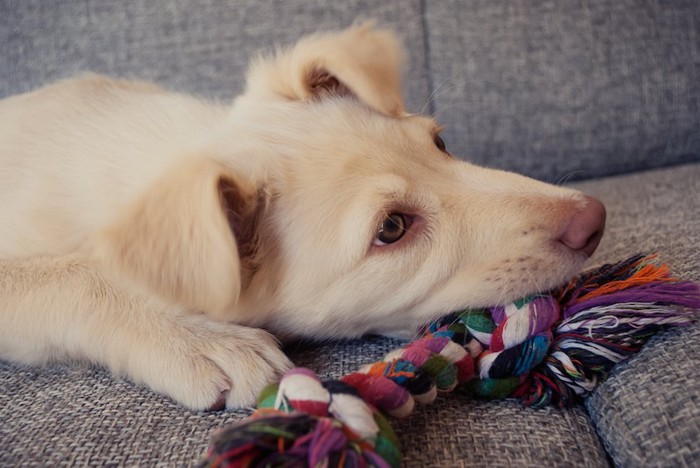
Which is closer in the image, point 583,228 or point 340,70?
point 583,228

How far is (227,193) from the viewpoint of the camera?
1.34m

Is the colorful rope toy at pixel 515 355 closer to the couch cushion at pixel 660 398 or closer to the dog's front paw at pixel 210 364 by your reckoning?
the couch cushion at pixel 660 398

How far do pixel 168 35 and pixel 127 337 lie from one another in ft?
5.95

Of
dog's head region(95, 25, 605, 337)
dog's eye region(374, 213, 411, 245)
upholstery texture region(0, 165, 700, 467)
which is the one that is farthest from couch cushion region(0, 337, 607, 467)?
dog's eye region(374, 213, 411, 245)

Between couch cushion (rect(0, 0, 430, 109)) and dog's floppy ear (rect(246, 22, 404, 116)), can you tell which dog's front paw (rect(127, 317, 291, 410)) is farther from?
couch cushion (rect(0, 0, 430, 109))

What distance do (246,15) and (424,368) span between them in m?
2.15

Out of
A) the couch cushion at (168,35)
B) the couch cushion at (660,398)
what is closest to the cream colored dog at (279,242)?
the couch cushion at (660,398)

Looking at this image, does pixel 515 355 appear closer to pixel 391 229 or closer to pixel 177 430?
pixel 391 229

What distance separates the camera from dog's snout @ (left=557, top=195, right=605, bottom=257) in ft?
4.44

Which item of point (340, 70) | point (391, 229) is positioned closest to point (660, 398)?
point (391, 229)

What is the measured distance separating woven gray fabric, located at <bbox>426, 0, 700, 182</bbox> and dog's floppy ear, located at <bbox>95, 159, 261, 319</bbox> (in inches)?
74.2

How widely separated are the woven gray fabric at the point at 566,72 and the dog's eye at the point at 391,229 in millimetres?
1602

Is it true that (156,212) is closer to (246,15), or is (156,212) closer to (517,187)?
(517,187)

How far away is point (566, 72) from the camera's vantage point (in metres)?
2.87
